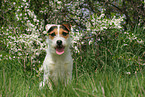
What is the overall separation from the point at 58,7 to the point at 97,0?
Answer: 1593mm

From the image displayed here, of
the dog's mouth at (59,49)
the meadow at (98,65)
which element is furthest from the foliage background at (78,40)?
the dog's mouth at (59,49)

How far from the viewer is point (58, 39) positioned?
10.6 ft

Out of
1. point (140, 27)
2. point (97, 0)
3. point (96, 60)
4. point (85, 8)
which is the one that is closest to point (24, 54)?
point (96, 60)

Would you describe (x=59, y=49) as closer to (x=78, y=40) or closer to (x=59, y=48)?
(x=59, y=48)

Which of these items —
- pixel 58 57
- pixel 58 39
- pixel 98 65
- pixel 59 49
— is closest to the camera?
pixel 58 39

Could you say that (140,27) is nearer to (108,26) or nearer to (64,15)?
(108,26)

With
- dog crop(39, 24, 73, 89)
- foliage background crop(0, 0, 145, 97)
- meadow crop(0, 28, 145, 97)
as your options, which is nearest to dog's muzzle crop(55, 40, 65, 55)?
dog crop(39, 24, 73, 89)

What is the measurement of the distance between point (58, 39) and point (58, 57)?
44 centimetres

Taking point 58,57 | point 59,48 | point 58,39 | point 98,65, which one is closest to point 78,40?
point 98,65

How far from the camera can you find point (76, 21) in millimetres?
5590

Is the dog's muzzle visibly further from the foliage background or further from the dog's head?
the foliage background

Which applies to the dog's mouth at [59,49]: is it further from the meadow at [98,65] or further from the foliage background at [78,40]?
the foliage background at [78,40]

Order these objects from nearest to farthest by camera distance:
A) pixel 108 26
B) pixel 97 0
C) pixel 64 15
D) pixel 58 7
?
pixel 108 26, pixel 58 7, pixel 64 15, pixel 97 0

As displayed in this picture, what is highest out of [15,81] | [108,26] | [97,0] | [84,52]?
[97,0]
